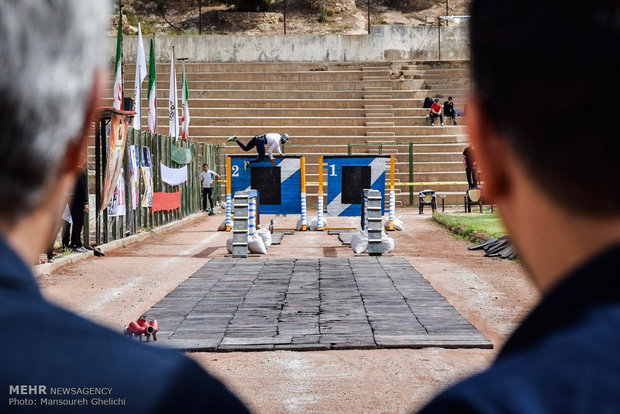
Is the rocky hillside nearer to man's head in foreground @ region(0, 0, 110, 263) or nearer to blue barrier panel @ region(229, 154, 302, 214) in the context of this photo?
blue barrier panel @ region(229, 154, 302, 214)

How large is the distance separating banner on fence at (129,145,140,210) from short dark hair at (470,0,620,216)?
57.5 ft

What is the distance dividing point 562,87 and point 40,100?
54cm

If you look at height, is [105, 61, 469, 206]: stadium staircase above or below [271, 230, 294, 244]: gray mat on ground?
above

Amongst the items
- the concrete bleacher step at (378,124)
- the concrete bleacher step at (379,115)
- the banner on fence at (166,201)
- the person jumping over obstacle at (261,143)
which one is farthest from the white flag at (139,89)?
the concrete bleacher step at (379,115)

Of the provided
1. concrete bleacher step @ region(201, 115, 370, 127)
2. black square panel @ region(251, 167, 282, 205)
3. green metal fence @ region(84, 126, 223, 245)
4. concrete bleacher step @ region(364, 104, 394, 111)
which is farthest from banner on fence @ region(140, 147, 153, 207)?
concrete bleacher step @ region(364, 104, 394, 111)

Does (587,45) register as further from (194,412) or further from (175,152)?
(175,152)

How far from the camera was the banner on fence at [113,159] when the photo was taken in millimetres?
15711

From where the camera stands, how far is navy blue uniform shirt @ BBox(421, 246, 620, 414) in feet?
2.59

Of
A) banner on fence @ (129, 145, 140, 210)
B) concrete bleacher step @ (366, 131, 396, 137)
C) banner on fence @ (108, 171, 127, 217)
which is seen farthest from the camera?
concrete bleacher step @ (366, 131, 396, 137)

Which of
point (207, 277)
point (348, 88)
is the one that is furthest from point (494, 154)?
point (348, 88)

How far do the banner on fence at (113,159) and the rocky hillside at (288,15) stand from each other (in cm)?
4340

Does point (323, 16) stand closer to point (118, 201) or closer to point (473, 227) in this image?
point (473, 227)

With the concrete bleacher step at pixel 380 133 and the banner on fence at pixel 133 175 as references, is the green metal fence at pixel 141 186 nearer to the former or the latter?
the banner on fence at pixel 133 175

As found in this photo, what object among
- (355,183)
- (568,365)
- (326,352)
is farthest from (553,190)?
(355,183)
